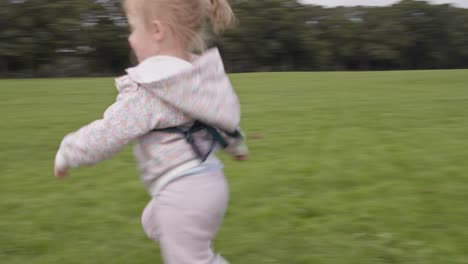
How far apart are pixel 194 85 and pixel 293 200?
212cm

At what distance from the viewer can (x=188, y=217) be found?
1.98m

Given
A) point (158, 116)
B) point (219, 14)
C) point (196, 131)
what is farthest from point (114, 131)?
point (219, 14)

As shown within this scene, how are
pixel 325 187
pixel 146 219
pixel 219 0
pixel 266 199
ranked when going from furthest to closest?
1. pixel 325 187
2. pixel 266 199
3. pixel 146 219
4. pixel 219 0

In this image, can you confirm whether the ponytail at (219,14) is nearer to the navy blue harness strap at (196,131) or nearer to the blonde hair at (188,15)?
the blonde hair at (188,15)

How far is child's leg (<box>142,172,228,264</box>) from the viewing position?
199cm

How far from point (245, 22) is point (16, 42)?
1750 centimetres

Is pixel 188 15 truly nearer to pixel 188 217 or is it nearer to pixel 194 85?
pixel 194 85

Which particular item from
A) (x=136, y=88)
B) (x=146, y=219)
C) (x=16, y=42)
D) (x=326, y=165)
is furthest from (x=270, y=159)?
(x=16, y=42)

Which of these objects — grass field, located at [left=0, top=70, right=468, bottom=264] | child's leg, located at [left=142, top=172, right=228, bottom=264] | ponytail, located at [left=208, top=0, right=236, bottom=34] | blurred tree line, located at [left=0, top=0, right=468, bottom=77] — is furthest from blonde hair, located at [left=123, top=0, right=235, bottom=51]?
blurred tree line, located at [left=0, top=0, right=468, bottom=77]

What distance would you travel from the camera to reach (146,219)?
226 cm

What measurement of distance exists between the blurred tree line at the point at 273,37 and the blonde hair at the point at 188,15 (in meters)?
35.9

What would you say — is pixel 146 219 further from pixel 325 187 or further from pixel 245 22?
pixel 245 22

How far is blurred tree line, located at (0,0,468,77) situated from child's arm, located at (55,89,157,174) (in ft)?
118

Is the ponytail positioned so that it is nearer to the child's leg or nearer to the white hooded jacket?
the white hooded jacket
